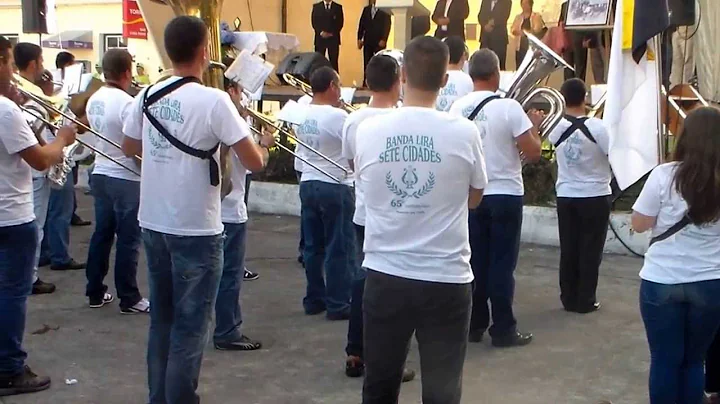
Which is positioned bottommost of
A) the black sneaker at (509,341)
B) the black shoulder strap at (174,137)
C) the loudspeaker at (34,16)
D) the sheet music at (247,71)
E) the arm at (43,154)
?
the black sneaker at (509,341)

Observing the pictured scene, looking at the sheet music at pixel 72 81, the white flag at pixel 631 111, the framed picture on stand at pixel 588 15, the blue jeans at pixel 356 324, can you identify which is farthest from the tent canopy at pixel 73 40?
the white flag at pixel 631 111

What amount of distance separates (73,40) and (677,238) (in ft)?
63.3

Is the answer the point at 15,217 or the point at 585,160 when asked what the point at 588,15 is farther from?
the point at 15,217

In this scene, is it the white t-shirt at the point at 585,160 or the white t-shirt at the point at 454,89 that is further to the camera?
the white t-shirt at the point at 585,160

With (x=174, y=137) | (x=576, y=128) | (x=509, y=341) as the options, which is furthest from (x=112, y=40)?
(x=174, y=137)

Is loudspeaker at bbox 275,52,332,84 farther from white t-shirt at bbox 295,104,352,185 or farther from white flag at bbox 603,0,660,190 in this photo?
white flag at bbox 603,0,660,190

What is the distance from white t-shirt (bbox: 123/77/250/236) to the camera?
3.99m

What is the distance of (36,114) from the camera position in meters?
5.65

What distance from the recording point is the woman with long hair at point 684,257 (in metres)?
3.81

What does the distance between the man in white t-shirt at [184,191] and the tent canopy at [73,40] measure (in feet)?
59.0

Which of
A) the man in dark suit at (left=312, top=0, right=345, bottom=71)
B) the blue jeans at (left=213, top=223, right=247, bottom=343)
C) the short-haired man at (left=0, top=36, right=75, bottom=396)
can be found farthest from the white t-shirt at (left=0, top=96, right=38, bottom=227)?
the man in dark suit at (left=312, top=0, right=345, bottom=71)

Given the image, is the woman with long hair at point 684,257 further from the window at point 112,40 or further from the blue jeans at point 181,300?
the window at point 112,40

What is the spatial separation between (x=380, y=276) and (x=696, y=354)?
159 centimetres

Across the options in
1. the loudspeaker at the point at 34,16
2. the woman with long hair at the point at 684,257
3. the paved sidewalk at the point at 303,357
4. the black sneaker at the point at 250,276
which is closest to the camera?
the woman with long hair at the point at 684,257
